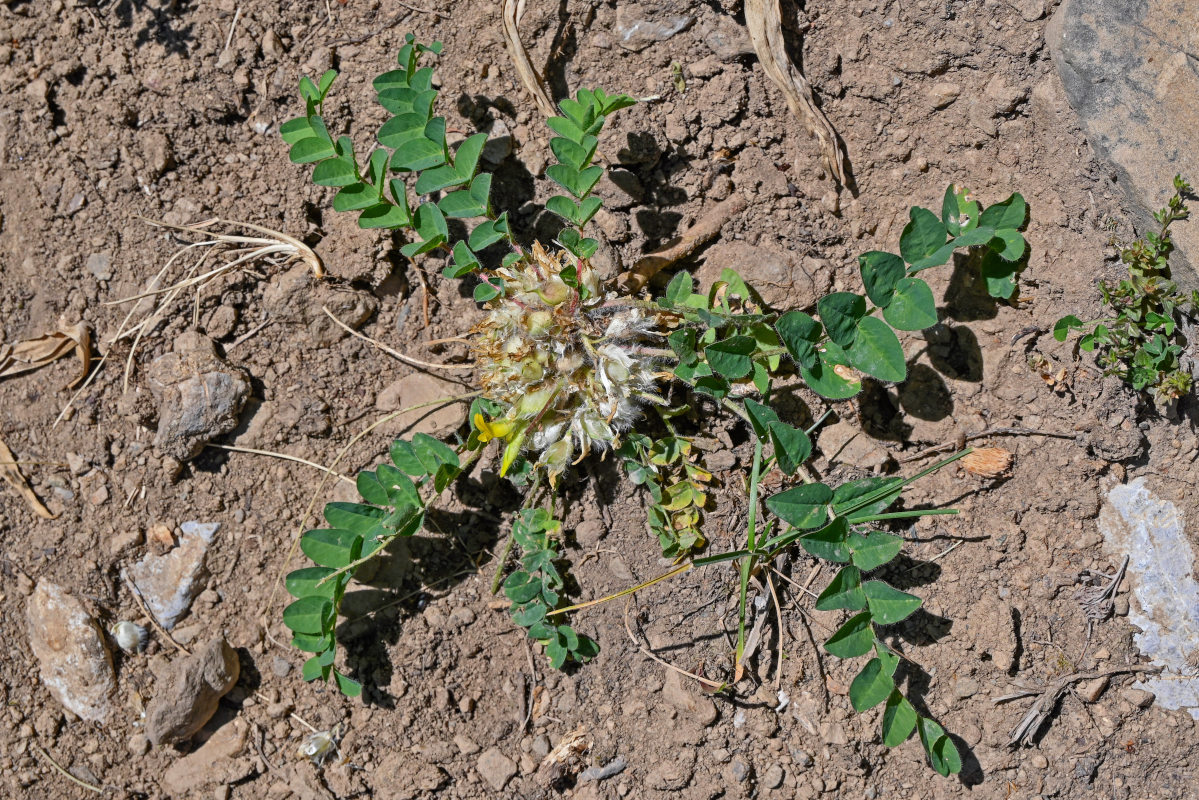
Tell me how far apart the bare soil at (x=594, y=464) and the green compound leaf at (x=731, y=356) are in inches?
23.5

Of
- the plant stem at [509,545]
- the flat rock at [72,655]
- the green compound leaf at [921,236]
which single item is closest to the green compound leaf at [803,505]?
the green compound leaf at [921,236]

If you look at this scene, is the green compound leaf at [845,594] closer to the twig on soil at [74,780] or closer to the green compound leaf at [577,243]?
the green compound leaf at [577,243]

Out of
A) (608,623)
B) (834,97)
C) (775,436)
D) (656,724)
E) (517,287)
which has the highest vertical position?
(834,97)

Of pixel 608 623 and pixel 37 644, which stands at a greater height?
pixel 37 644

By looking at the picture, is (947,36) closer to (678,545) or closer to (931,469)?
(931,469)

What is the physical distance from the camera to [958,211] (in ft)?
9.28

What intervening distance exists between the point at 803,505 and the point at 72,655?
2931 millimetres

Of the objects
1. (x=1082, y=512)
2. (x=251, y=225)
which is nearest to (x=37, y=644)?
(x=251, y=225)

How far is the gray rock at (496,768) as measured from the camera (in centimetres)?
320

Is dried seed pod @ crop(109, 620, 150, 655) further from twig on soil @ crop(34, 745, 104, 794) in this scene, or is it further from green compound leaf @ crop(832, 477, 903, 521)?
green compound leaf @ crop(832, 477, 903, 521)

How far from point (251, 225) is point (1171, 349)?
3.39m

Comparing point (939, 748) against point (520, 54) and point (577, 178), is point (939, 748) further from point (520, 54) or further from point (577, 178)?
point (520, 54)

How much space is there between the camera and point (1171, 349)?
2.77 metres

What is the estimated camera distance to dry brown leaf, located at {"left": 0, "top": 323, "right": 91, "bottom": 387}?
3496 mm
